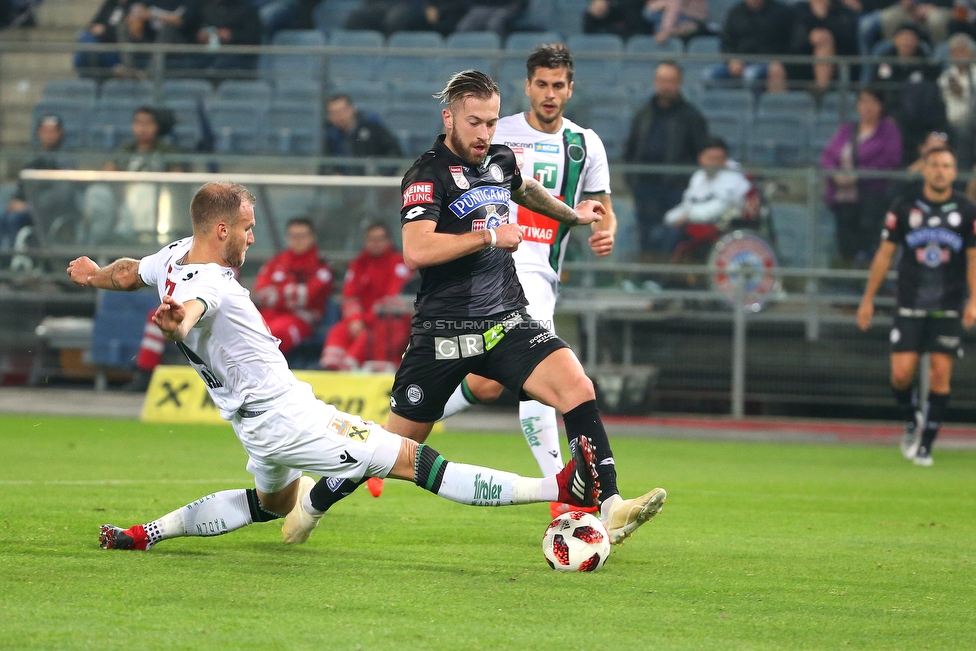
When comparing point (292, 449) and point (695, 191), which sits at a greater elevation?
point (695, 191)

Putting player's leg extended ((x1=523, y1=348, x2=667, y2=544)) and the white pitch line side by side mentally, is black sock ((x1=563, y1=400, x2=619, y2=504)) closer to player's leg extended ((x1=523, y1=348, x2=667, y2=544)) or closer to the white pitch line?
player's leg extended ((x1=523, y1=348, x2=667, y2=544))

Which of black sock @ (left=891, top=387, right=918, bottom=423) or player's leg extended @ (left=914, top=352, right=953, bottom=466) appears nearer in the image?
player's leg extended @ (left=914, top=352, right=953, bottom=466)

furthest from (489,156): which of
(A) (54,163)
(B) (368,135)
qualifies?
(A) (54,163)

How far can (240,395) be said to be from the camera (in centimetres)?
529

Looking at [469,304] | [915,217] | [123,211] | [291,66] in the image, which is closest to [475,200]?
[469,304]

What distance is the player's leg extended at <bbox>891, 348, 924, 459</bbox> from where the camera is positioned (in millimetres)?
11273

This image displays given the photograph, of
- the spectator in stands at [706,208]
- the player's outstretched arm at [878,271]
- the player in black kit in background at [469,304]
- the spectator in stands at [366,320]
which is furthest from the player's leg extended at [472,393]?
the spectator in stands at [706,208]

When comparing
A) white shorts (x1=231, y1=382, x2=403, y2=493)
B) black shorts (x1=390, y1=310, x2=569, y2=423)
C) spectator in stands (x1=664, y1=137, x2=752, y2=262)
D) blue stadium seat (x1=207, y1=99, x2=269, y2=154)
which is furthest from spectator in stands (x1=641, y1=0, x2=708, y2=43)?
white shorts (x1=231, y1=382, x2=403, y2=493)

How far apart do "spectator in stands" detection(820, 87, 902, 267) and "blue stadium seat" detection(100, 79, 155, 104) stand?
8325mm

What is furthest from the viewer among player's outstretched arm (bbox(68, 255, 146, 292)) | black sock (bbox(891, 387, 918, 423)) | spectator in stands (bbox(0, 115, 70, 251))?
spectator in stands (bbox(0, 115, 70, 251))

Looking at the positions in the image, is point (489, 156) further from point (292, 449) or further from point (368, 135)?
point (368, 135)

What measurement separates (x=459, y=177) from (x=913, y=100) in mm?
9878

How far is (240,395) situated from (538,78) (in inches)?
116

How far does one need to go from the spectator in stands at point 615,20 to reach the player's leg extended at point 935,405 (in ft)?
25.6
